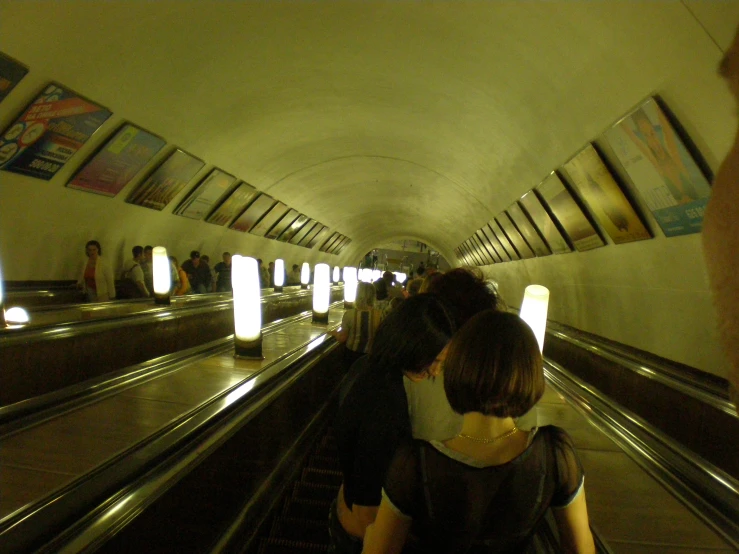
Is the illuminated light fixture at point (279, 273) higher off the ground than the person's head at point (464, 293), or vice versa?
the illuminated light fixture at point (279, 273)

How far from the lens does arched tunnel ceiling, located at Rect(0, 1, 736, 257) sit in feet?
15.0

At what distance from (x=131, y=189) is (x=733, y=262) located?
32.2 ft

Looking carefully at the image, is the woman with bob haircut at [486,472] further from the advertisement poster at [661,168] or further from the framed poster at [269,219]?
the framed poster at [269,219]

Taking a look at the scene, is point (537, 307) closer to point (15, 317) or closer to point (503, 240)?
point (15, 317)

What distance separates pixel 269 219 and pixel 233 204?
104 inches

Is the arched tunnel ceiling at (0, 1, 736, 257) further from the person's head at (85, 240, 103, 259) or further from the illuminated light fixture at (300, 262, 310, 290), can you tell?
the illuminated light fixture at (300, 262, 310, 290)

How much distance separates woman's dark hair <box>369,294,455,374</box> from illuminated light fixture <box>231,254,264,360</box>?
12.1ft

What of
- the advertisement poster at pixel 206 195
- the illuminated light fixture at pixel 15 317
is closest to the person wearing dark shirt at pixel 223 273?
the advertisement poster at pixel 206 195

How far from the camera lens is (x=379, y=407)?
2.00 meters

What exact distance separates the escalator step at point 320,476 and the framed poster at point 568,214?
16.1 feet

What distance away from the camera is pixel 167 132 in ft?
26.2

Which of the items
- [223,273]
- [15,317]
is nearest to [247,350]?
[15,317]

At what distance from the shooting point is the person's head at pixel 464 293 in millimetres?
3383

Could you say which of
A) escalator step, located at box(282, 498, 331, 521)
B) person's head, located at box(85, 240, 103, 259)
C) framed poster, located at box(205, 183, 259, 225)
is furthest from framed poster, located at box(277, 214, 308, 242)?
escalator step, located at box(282, 498, 331, 521)
